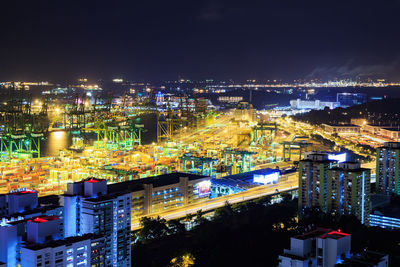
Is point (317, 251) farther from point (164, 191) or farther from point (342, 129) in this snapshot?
point (342, 129)

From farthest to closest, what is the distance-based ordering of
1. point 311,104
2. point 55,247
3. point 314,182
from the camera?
1. point 311,104
2. point 314,182
3. point 55,247

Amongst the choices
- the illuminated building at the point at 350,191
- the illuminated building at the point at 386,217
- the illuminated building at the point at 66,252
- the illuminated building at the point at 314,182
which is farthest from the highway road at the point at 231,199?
the illuminated building at the point at 66,252

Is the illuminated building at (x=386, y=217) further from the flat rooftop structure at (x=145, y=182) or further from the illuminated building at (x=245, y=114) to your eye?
the illuminated building at (x=245, y=114)

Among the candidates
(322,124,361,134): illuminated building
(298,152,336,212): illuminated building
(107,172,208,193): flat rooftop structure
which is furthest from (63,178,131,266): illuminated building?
(322,124,361,134): illuminated building

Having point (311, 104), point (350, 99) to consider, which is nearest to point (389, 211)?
point (350, 99)

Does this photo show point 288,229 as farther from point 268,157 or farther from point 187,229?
point 268,157

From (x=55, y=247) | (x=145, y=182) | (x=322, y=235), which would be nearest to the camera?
(x=55, y=247)

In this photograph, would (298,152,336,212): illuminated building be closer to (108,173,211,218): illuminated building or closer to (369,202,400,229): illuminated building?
(369,202,400,229): illuminated building
